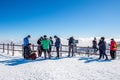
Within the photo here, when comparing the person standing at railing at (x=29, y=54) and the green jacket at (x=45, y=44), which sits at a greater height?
the green jacket at (x=45, y=44)

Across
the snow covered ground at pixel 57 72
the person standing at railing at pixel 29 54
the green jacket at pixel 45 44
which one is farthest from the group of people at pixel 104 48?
the person standing at railing at pixel 29 54

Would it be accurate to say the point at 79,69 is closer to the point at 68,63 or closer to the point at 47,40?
Result: the point at 68,63

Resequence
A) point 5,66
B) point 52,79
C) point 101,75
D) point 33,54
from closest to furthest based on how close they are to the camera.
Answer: point 52,79 < point 101,75 < point 5,66 < point 33,54

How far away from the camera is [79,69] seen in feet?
53.6

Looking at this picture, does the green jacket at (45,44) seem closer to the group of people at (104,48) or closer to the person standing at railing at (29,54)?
the person standing at railing at (29,54)

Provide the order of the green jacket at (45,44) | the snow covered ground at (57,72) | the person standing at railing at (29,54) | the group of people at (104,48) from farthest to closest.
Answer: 1. the group of people at (104,48)
2. the green jacket at (45,44)
3. the person standing at railing at (29,54)
4. the snow covered ground at (57,72)

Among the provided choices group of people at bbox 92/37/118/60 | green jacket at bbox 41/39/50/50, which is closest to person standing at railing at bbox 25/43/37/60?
green jacket at bbox 41/39/50/50

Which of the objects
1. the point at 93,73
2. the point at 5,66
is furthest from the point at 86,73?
the point at 5,66

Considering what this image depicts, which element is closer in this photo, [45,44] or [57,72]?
[57,72]

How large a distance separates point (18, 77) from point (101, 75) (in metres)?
4.74

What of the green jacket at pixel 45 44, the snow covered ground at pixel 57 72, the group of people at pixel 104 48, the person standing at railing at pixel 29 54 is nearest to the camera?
the snow covered ground at pixel 57 72

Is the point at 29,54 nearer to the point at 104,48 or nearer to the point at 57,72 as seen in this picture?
the point at 104,48

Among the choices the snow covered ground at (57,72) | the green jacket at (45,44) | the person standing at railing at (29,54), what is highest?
the green jacket at (45,44)

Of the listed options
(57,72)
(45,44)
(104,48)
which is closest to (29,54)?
(45,44)
